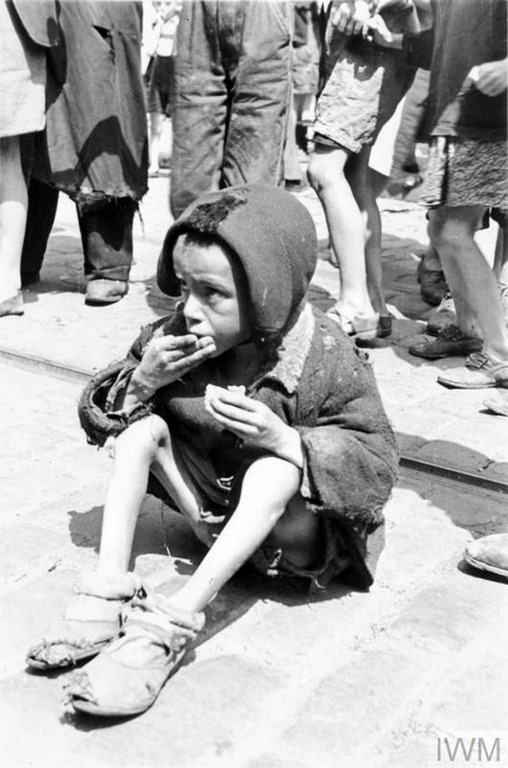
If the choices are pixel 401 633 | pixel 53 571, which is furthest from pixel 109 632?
pixel 401 633

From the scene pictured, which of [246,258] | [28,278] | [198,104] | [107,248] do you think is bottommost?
[28,278]

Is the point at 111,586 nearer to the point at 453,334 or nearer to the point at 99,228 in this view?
the point at 453,334

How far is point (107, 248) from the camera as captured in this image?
5.92m

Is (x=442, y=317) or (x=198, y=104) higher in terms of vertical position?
(x=198, y=104)

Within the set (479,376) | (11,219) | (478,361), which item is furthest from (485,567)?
(11,219)

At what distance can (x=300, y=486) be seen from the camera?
2709 millimetres

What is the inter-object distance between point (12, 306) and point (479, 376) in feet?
7.21

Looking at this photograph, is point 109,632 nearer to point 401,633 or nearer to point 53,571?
point 53,571

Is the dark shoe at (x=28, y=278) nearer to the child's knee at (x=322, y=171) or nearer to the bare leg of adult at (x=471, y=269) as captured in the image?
the child's knee at (x=322, y=171)

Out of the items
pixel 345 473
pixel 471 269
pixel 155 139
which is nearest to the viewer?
pixel 345 473

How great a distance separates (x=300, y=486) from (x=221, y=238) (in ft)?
1.93

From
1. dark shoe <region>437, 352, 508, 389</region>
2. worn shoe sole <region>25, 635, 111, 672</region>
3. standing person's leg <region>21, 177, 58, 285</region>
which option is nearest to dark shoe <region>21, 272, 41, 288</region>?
standing person's leg <region>21, 177, 58, 285</region>

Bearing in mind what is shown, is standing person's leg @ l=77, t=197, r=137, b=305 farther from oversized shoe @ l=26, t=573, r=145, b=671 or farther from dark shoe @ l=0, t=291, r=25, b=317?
oversized shoe @ l=26, t=573, r=145, b=671

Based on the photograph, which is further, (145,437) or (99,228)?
(99,228)
